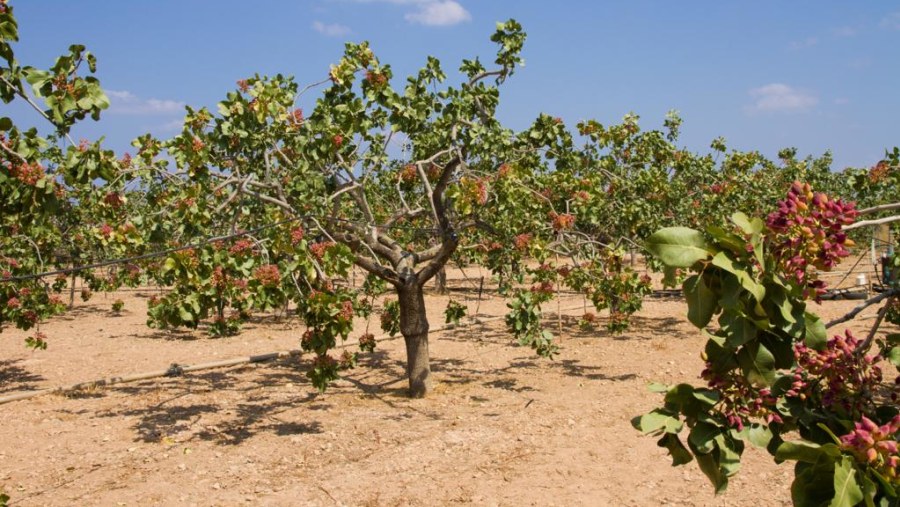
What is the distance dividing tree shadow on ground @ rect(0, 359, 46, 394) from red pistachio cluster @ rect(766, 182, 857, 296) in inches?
421

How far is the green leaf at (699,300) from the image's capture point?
142 centimetres

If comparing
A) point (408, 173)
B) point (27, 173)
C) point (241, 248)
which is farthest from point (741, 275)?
point (408, 173)

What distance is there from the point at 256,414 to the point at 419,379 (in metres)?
2.14

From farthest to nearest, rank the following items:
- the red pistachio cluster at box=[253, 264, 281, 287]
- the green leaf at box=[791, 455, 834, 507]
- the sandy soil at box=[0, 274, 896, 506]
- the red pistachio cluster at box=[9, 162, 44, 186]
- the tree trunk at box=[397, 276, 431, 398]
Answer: the tree trunk at box=[397, 276, 431, 398], the red pistachio cluster at box=[253, 264, 281, 287], the sandy soil at box=[0, 274, 896, 506], the red pistachio cluster at box=[9, 162, 44, 186], the green leaf at box=[791, 455, 834, 507]

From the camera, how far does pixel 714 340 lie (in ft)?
5.33

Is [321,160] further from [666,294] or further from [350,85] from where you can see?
[666,294]

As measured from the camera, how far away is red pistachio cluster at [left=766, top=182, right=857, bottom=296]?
1411mm

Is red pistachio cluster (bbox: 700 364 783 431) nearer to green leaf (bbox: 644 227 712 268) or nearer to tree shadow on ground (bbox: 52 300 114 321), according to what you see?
green leaf (bbox: 644 227 712 268)

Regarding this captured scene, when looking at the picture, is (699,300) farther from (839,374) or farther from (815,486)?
(839,374)

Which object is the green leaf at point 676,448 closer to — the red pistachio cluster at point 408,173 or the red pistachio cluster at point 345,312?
the red pistachio cluster at point 345,312

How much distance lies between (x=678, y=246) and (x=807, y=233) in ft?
0.92

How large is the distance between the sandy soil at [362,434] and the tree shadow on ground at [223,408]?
0.12ft

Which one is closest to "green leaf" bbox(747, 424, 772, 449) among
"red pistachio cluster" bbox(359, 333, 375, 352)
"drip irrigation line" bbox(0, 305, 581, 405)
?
"drip irrigation line" bbox(0, 305, 581, 405)

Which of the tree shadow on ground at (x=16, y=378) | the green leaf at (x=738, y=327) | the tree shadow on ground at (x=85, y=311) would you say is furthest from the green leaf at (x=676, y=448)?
the tree shadow on ground at (x=85, y=311)
